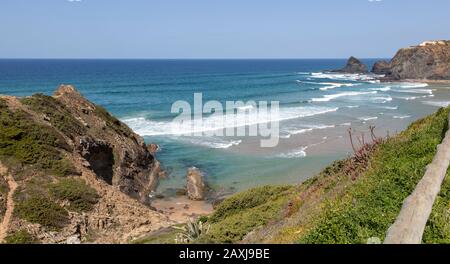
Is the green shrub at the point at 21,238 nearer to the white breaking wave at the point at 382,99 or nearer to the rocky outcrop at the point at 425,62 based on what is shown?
the white breaking wave at the point at 382,99

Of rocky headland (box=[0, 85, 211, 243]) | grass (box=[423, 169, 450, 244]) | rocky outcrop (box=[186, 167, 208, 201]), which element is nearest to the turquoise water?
rocky outcrop (box=[186, 167, 208, 201])

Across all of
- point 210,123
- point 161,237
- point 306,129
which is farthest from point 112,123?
point 306,129

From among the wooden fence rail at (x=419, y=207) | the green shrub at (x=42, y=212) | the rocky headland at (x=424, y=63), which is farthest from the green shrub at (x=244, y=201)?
the rocky headland at (x=424, y=63)

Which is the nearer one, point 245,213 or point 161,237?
point 245,213

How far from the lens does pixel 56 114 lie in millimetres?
26859

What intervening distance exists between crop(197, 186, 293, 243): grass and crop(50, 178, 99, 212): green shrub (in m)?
6.59

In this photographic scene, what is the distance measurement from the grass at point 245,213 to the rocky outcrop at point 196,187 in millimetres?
7441

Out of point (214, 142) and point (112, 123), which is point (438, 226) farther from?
point (214, 142)

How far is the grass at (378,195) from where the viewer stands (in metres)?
7.58

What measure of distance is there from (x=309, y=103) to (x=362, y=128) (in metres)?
23.2

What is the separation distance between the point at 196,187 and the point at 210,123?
72.8 ft

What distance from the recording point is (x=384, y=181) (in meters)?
9.83

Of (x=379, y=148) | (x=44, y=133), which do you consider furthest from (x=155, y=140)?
(x=379, y=148)

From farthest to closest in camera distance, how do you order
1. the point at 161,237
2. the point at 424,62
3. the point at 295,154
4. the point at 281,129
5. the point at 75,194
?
1. the point at 424,62
2. the point at 281,129
3. the point at 295,154
4. the point at 75,194
5. the point at 161,237
